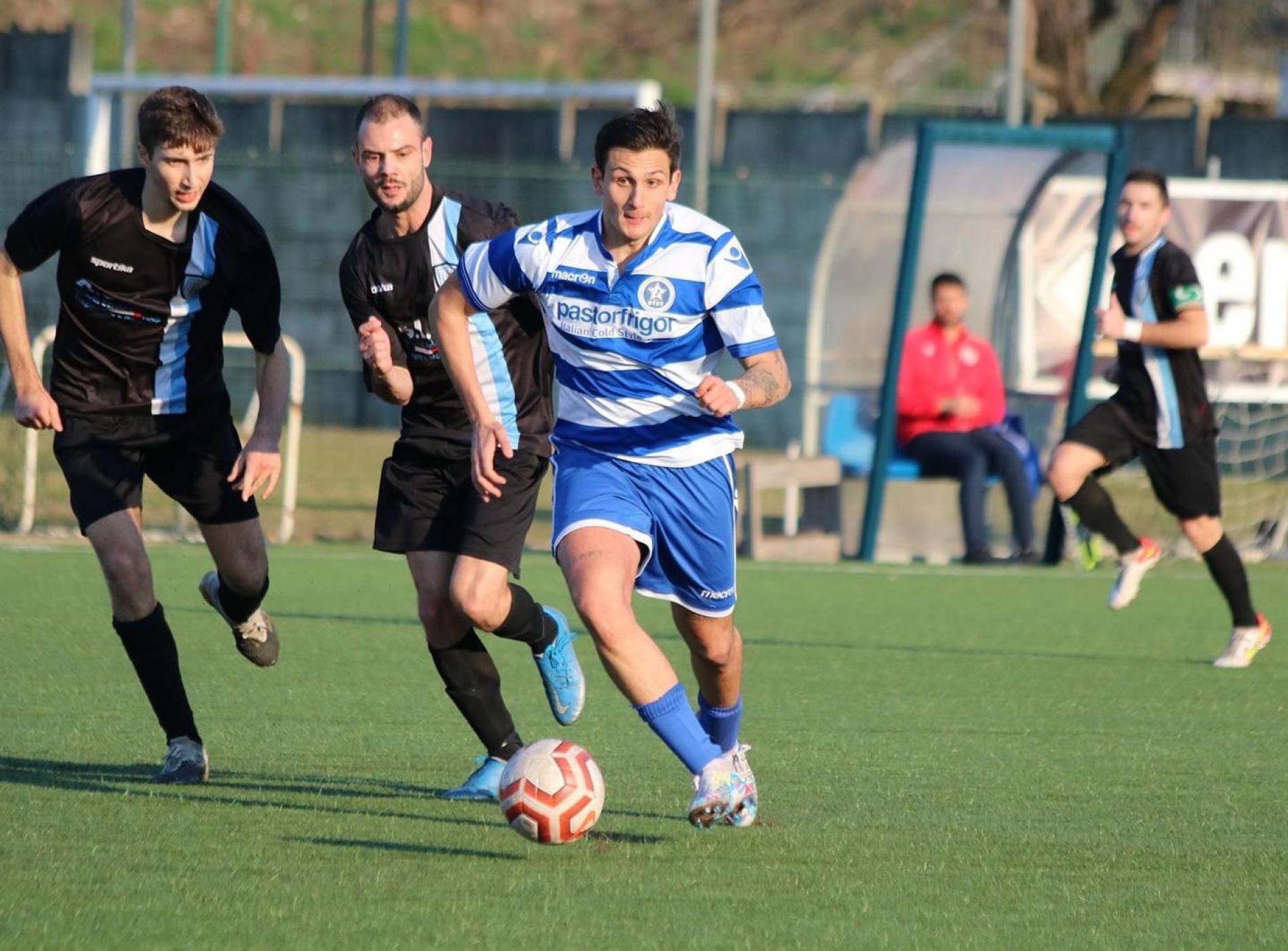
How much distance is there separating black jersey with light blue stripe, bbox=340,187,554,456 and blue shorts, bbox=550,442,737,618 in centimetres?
55

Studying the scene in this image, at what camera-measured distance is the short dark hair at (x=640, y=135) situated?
5.05 m

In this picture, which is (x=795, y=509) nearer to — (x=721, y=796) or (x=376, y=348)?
(x=376, y=348)

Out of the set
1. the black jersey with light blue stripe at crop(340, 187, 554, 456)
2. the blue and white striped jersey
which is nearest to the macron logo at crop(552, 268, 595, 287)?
the blue and white striped jersey

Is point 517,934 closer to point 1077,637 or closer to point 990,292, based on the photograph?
point 1077,637

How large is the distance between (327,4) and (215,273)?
3313cm

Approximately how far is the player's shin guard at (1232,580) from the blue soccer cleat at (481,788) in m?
4.13

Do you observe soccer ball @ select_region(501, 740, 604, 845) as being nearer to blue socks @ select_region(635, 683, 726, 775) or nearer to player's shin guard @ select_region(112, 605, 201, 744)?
blue socks @ select_region(635, 683, 726, 775)

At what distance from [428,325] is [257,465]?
61 cm

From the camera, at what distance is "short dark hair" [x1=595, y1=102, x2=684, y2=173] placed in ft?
16.6

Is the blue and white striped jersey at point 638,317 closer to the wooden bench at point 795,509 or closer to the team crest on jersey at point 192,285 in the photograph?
the team crest on jersey at point 192,285

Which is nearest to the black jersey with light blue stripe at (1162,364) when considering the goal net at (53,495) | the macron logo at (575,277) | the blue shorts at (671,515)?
the blue shorts at (671,515)

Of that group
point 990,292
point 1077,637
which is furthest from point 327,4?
point 1077,637

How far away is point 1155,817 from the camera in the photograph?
18.1 ft

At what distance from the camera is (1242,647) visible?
28.6ft
